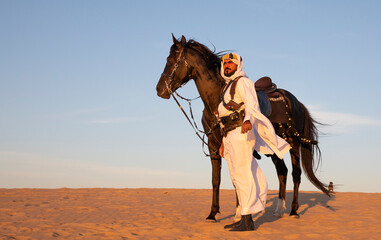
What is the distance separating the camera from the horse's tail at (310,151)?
31.6 ft

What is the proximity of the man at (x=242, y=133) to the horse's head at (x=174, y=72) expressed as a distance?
947 mm

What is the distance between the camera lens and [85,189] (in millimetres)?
16469

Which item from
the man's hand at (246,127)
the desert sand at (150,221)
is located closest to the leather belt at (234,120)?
the man's hand at (246,127)

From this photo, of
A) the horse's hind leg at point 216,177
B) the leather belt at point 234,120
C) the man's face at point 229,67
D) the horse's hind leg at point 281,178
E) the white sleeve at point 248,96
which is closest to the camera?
the white sleeve at point 248,96

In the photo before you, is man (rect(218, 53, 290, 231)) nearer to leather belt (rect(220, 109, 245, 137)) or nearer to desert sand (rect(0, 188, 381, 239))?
leather belt (rect(220, 109, 245, 137))

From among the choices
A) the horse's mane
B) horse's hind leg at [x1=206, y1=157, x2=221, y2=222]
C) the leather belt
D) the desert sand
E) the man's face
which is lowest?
the desert sand

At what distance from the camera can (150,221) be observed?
8.37 metres

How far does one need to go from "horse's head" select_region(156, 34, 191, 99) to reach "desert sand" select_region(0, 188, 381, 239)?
100 inches

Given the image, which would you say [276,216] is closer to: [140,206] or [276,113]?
[276,113]

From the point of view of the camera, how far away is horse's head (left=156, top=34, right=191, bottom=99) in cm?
747

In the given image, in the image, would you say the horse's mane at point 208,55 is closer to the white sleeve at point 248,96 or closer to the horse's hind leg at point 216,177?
the white sleeve at point 248,96

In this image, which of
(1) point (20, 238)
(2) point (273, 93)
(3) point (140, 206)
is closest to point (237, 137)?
(2) point (273, 93)

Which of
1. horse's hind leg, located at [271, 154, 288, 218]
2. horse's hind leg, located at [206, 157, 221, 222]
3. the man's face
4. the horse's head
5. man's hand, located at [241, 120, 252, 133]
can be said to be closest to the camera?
man's hand, located at [241, 120, 252, 133]

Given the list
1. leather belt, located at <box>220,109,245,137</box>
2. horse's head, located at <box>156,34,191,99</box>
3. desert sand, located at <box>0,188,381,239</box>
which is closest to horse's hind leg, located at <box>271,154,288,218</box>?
desert sand, located at <box>0,188,381,239</box>
